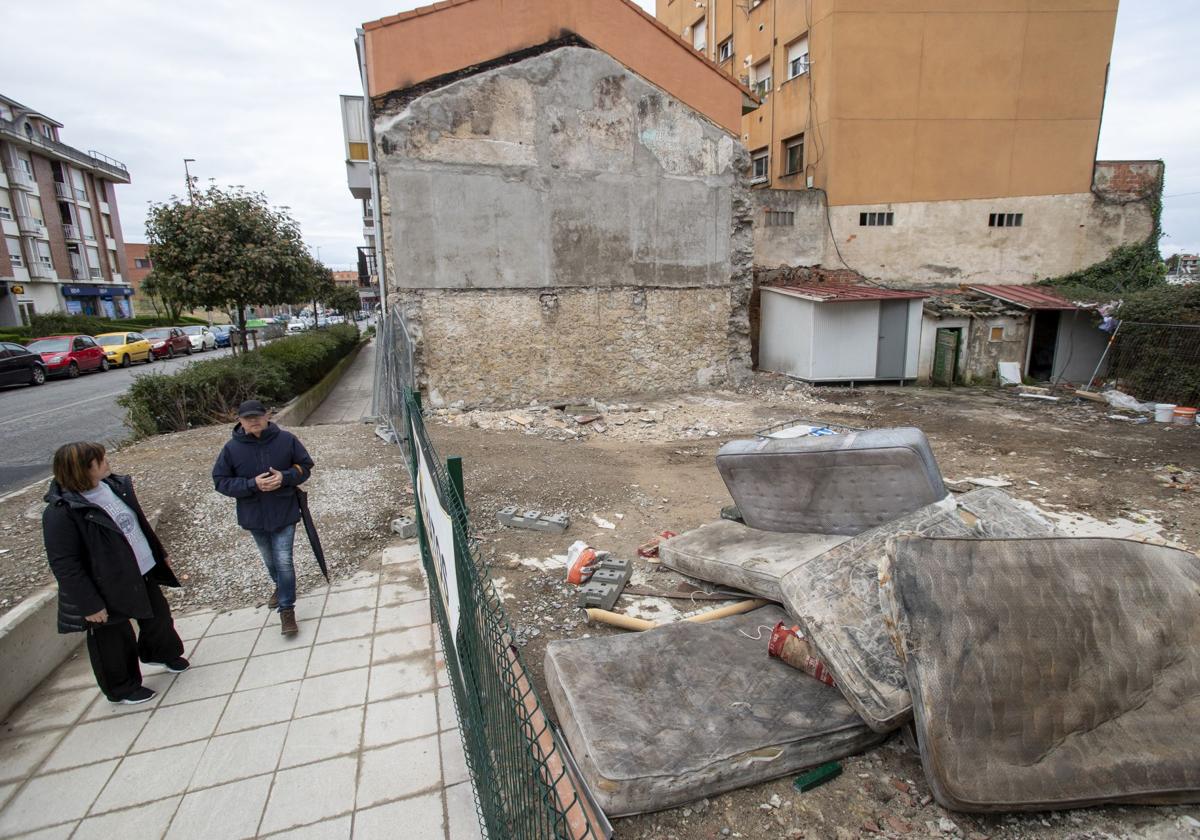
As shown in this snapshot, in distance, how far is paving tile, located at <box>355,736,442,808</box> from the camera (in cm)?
267

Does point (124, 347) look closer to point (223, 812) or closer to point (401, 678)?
point (401, 678)

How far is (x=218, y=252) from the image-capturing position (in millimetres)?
10406

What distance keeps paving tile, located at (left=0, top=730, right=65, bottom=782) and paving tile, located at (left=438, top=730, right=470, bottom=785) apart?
5.78 ft

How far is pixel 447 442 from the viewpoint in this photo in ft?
29.0

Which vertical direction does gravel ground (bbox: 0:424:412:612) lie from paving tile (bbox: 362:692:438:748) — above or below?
above

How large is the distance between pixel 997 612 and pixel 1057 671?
339mm

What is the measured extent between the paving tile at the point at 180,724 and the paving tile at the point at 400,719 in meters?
0.84

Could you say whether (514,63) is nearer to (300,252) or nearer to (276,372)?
(300,252)

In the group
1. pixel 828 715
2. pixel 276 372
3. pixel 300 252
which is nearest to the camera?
pixel 828 715

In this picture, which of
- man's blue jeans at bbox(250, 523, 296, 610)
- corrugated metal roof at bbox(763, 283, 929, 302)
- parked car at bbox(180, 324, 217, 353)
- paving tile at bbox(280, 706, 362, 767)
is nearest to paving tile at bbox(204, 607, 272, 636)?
man's blue jeans at bbox(250, 523, 296, 610)

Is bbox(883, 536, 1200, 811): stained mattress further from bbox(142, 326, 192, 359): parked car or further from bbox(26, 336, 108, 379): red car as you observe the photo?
bbox(142, 326, 192, 359): parked car

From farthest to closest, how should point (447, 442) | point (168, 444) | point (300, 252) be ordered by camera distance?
point (300, 252)
point (447, 442)
point (168, 444)

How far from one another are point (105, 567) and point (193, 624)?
1319mm

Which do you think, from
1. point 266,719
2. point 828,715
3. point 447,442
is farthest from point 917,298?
point 266,719
